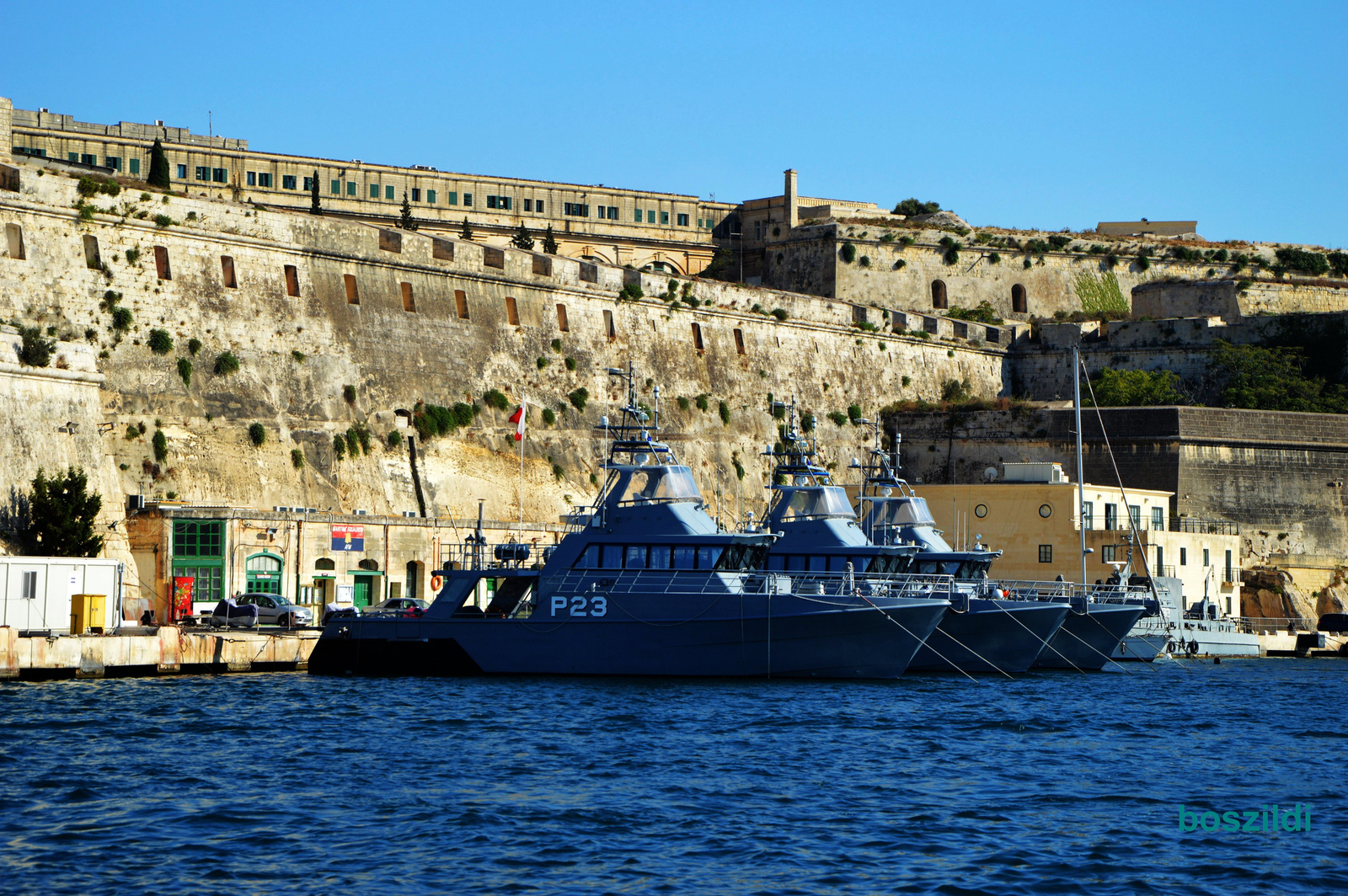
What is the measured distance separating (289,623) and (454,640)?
234 inches

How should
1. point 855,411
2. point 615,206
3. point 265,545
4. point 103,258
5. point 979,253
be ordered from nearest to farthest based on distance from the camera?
point 265,545 < point 103,258 < point 855,411 < point 979,253 < point 615,206

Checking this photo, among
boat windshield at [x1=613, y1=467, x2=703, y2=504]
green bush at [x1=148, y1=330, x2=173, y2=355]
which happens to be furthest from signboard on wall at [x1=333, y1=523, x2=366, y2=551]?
boat windshield at [x1=613, y1=467, x2=703, y2=504]

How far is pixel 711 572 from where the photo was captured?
98.0 ft

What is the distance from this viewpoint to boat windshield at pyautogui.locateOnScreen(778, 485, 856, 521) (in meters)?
34.2

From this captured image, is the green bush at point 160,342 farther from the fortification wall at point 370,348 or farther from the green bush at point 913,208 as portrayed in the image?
the green bush at point 913,208

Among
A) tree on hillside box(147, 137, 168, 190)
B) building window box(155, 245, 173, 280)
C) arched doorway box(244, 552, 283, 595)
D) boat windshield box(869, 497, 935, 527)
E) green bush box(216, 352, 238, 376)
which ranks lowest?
arched doorway box(244, 552, 283, 595)

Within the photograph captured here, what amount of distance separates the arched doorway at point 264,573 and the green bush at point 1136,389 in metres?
33.5

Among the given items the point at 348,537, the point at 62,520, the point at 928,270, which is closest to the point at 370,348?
the point at 348,537

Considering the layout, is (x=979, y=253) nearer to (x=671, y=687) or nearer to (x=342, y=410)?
(x=342, y=410)

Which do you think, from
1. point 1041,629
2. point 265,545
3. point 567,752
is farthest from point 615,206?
point 567,752

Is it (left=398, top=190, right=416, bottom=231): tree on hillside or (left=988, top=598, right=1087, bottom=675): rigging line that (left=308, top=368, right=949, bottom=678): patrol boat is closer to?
(left=988, top=598, right=1087, bottom=675): rigging line

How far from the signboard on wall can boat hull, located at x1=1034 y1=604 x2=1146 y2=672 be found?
16200 millimetres

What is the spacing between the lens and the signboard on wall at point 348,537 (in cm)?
3959

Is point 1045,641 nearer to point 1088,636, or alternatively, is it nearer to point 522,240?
point 1088,636
